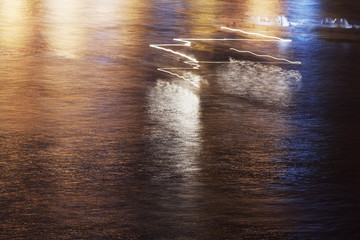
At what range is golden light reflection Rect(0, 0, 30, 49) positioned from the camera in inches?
440

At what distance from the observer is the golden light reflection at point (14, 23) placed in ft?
36.7

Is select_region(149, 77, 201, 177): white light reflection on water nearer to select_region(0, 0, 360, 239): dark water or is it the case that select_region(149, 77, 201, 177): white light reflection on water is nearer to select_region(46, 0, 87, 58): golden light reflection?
select_region(0, 0, 360, 239): dark water

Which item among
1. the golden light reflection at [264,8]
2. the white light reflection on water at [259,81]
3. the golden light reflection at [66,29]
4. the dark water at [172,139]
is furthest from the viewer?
the golden light reflection at [264,8]

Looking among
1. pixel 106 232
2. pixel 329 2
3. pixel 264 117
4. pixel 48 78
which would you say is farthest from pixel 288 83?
pixel 329 2

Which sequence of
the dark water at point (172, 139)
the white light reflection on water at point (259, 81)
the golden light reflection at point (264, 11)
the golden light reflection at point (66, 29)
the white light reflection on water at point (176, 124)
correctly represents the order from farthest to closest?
the golden light reflection at point (264, 11) → the golden light reflection at point (66, 29) → the white light reflection on water at point (259, 81) → the white light reflection on water at point (176, 124) → the dark water at point (172, 139)

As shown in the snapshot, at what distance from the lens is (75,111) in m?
7.30

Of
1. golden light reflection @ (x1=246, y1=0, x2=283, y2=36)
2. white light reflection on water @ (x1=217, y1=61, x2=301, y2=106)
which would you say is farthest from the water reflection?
golden light reflection @ (x1=246, y1=0, x2=283, y2=36)

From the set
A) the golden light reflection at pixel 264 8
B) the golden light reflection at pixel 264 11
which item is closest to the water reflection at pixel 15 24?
the golden light reflection at pixel 264 11

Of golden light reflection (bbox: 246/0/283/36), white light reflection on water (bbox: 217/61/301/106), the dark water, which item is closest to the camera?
the dark water

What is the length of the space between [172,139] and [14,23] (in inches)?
305

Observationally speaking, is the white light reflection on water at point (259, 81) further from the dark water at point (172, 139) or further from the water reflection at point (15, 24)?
the water reflection at point (15, 24)

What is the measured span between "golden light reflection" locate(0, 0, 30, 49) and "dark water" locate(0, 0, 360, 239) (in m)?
0.08

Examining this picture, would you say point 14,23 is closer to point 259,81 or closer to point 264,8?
point 259,81

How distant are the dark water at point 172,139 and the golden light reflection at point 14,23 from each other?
0.26 ft
